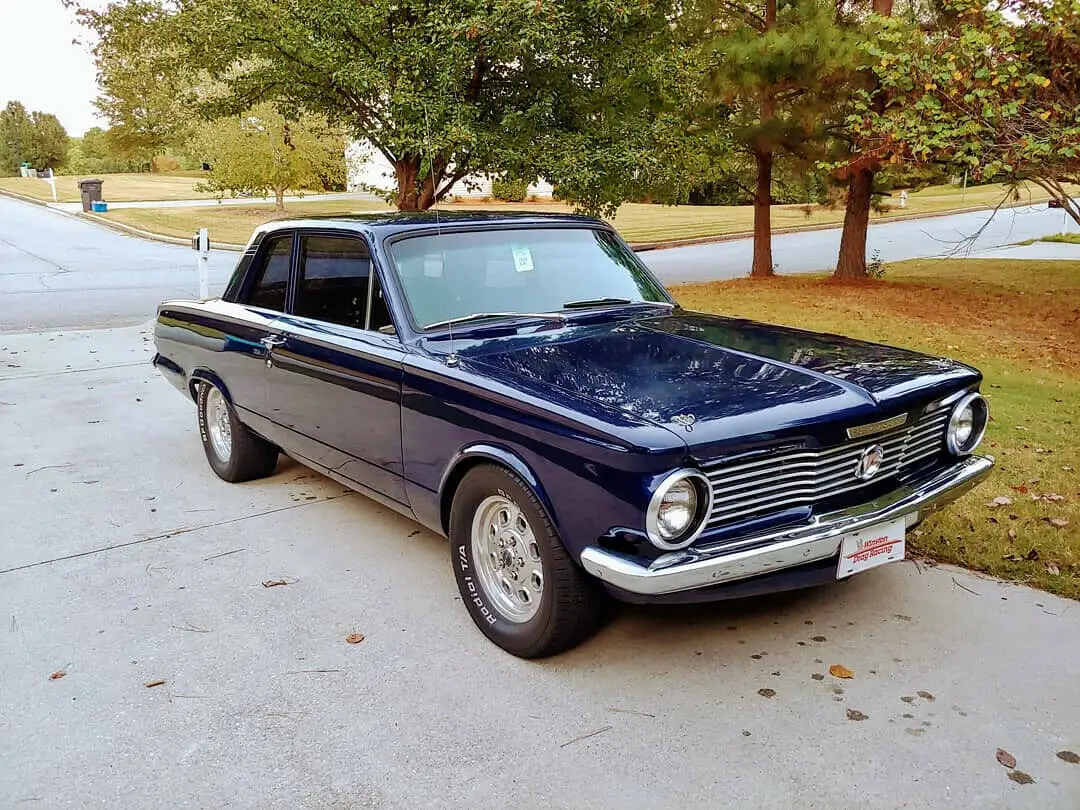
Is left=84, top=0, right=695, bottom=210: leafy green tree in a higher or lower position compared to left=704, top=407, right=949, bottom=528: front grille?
higher

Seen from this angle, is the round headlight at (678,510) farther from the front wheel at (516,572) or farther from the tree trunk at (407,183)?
the tree trunk at (407,183)

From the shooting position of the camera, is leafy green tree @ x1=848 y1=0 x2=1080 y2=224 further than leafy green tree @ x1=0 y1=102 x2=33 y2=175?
No

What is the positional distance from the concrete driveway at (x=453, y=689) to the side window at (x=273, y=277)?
131 cm

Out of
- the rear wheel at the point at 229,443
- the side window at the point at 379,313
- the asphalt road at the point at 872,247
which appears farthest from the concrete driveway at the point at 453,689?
the asphalt road at the point at 872,247

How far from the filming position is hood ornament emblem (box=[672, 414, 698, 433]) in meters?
2.98

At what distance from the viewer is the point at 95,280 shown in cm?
1744

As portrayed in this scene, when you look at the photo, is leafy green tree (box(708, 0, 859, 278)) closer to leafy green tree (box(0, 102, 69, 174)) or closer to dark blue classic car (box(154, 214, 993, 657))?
dark blue classic car (box(154, 214, 993, 657))

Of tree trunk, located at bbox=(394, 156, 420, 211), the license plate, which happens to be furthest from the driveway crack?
tree trunk, located at bbox=(394, 156, 420, 211)

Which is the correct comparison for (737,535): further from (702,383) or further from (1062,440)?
(1062,440)

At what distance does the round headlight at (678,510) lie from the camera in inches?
114

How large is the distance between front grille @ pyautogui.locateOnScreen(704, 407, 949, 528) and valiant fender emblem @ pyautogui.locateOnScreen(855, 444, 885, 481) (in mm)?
15

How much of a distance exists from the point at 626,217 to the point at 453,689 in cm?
3593

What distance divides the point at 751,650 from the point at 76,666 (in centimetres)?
261

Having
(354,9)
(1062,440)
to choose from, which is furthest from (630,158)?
(1062,440)
